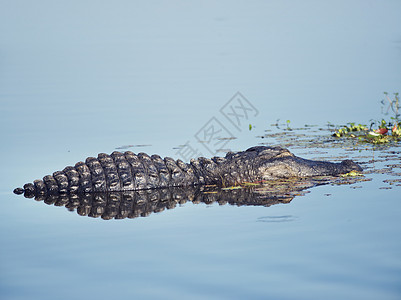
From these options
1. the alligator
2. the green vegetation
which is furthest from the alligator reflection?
the green vegetation

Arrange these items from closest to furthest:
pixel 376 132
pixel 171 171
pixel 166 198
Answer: pixel 166 198, pixel 171 171, pixel 376 132

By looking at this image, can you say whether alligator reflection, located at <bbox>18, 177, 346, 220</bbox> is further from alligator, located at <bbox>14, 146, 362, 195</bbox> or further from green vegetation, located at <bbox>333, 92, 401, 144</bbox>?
green vegetation, located at <bbox>333, 92, 401, 144</bbox>

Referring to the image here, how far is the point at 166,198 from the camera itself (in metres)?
10.6

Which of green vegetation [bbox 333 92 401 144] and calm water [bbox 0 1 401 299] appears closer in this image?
calm water [bbox 0 1 401 299]

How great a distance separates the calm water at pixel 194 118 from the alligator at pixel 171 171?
684 mm

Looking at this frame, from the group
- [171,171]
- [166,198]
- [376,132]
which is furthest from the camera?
[376,132]

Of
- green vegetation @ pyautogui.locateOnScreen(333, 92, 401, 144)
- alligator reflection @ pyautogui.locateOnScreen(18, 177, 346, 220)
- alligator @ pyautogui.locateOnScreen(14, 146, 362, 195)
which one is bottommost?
alligator reflection @ pyautogui.locateOnScreen(18, 177, 346, 220)

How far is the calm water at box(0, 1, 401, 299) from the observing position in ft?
23.8

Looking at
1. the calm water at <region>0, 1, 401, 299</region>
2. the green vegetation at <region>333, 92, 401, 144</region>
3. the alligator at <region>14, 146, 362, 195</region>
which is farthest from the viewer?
the green vegetation at <region>333, 92, 401, 144</region>

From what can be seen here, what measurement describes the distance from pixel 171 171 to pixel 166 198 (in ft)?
2.44

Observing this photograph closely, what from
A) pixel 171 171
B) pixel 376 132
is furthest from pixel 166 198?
pixel 376 132

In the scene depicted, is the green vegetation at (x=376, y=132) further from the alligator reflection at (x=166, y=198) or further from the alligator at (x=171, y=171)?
the alligator reflection at (x=166, y=198)

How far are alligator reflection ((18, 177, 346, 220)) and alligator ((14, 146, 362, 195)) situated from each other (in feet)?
0.42

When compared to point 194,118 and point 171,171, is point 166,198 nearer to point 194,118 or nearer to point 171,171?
point 171,171
